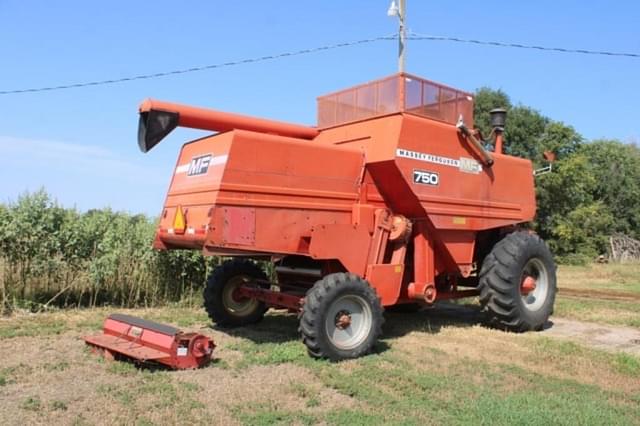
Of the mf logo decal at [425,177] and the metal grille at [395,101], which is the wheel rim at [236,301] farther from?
the mf logo decal at [425,177]

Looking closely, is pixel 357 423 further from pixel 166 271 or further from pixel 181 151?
pixel 166 271

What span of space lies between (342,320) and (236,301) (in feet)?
7.67

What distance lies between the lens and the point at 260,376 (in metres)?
5.89

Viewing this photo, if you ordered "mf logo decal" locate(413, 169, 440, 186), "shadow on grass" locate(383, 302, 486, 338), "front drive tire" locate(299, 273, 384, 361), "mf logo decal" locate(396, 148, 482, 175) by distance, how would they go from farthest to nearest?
"shadow on grass" locate(383, 302, 486, 338)
"mf logo decal" locate(413, 169, 440, 186)
"mf logo decal" locate(396, 148, 482, 175)
"front drive tire" locate(299, 273, 384, 361)

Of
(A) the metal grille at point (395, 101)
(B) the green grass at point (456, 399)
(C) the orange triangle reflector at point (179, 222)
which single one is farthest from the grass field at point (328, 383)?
(A) the metal grille at point (395, 101)

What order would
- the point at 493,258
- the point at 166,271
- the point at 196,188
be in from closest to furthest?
the point at 196,188 → the point at 493,258 → the point at 166,271

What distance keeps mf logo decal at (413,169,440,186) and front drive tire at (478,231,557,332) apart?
1.51 m

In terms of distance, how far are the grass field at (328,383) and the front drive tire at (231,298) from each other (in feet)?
0.91

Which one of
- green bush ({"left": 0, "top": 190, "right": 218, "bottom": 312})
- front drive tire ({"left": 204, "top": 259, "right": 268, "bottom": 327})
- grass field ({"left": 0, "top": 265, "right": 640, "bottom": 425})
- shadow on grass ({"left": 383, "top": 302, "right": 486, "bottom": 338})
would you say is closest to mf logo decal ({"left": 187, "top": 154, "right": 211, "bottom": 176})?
front drive tire ({"left": 204, "top": 259, "right": 268, "bottom": 327})

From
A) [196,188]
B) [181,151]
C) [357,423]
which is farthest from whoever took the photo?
[181,151]

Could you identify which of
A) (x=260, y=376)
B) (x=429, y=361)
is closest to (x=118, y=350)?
(x=260, y=376)

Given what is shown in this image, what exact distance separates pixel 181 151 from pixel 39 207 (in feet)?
12.8

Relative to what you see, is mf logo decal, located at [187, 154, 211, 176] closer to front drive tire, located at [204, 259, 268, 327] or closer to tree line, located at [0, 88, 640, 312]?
front drive tire, located at [204, 259, 268, 327]

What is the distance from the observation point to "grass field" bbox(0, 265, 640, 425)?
4.77m
